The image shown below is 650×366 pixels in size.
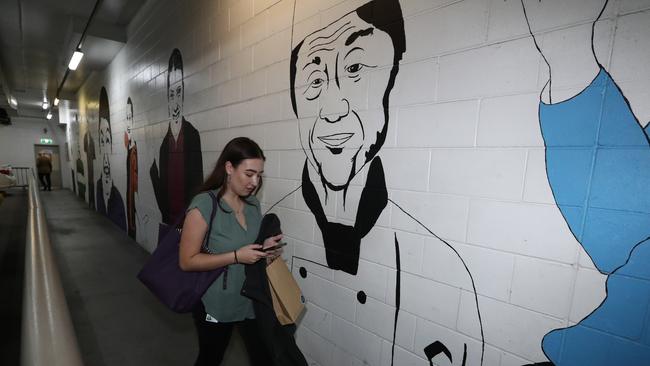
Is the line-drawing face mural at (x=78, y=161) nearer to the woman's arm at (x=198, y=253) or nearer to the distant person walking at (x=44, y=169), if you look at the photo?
the distant person walking at (x=44, y=169)

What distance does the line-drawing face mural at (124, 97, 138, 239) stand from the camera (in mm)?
4574

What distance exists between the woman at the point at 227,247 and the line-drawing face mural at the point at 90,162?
27.7 ft

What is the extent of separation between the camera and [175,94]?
3227 millimetres

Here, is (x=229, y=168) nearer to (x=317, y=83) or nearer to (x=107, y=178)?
(x=317, y=83)

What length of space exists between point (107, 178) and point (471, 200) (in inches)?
301

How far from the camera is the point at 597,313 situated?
2.90 feet

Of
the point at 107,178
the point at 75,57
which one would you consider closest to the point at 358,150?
the point at 75,57

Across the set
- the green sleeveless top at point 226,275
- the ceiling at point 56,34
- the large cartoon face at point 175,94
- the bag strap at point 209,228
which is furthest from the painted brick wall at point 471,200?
the ceiling at point 56,34

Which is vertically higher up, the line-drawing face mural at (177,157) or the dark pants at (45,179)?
the line-drawing face mural at (177,157)

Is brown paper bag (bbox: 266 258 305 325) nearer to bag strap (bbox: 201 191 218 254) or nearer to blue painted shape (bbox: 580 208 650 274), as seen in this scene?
bag strap (bbox: 201 191 218 254)

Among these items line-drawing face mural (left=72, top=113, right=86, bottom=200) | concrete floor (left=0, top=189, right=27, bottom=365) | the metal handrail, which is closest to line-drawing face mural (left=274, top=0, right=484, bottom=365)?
the metal handrail

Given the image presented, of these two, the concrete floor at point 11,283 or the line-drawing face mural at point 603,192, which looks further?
the concrete floor at point 11,283

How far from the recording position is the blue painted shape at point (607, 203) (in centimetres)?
81

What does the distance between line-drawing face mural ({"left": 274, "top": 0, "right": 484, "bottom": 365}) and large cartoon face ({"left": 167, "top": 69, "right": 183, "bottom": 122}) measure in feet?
6.35
